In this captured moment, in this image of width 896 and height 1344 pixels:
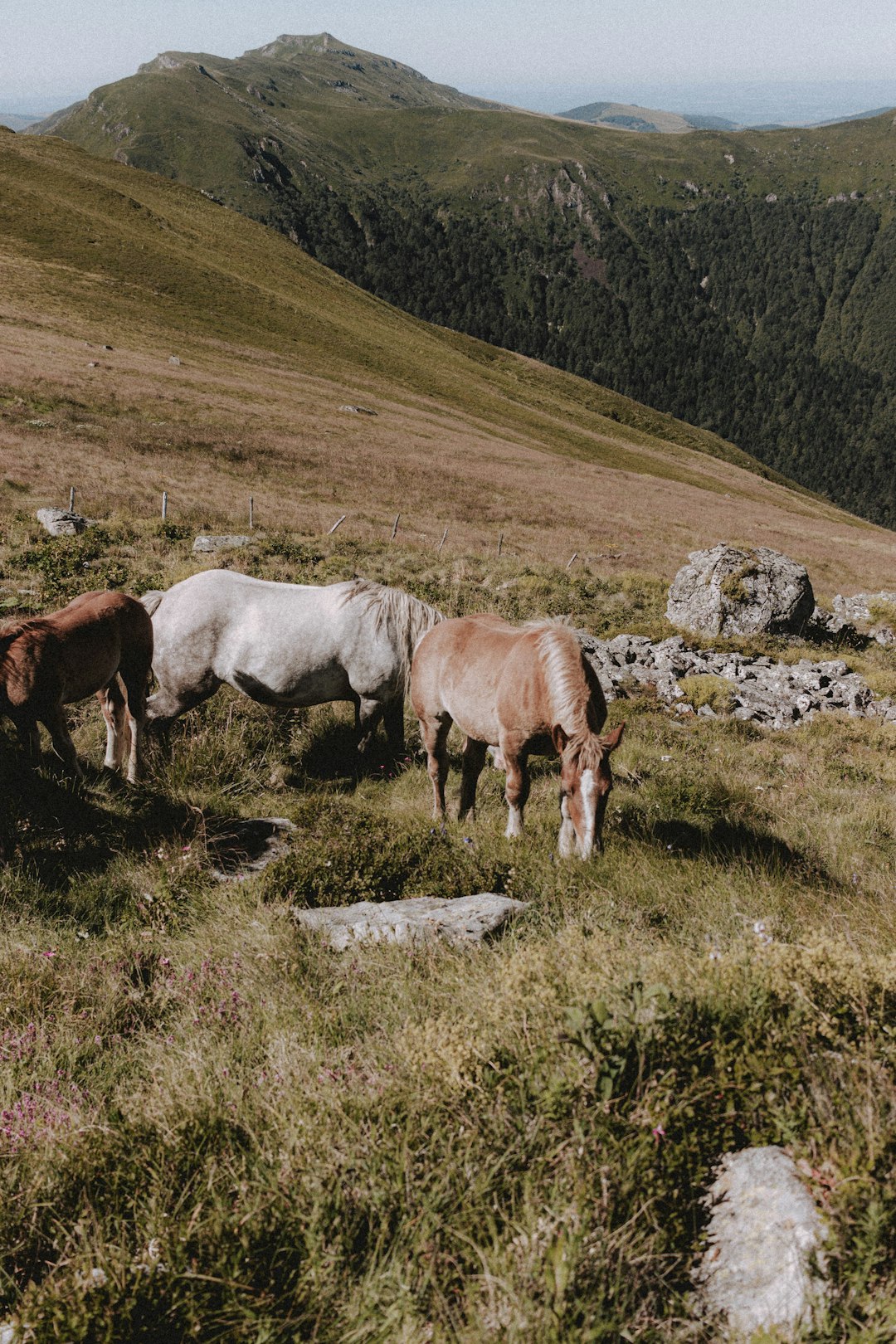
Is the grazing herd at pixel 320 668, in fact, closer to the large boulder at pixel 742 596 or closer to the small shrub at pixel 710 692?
the small shrub at pixel 710 692

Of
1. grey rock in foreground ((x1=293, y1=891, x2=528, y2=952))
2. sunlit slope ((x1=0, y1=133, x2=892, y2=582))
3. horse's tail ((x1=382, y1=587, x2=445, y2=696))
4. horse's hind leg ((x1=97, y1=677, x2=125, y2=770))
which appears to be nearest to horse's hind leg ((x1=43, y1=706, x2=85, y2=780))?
horse's hind leg ((x1=97, y1=677, x2=125, y2=770))

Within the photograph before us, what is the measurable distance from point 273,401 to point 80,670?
6119 cm

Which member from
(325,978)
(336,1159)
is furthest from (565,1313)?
(325,978)

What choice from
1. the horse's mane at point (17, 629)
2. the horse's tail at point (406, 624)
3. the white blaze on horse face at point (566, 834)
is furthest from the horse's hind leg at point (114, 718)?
the white blaze on horse face at point (566, 834)

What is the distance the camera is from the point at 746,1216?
2.65 meters

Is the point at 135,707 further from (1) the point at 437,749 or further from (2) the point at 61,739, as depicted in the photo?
(1) the point at 437,749

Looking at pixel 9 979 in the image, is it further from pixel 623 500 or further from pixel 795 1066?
pixel 623 500

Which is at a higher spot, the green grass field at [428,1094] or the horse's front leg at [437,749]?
the green grass field at [428,1094]

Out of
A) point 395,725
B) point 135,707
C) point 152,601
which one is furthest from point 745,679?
point 135,707

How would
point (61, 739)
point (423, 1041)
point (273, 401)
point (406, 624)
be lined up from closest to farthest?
point (423, 1041)
point (61, 739)
point (406, 624)
point (273, 401)

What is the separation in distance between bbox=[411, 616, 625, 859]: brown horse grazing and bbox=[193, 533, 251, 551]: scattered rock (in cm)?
1563

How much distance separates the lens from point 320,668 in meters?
9.65

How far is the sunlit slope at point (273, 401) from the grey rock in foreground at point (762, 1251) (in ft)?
96.6

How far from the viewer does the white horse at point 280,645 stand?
9.57 metres
